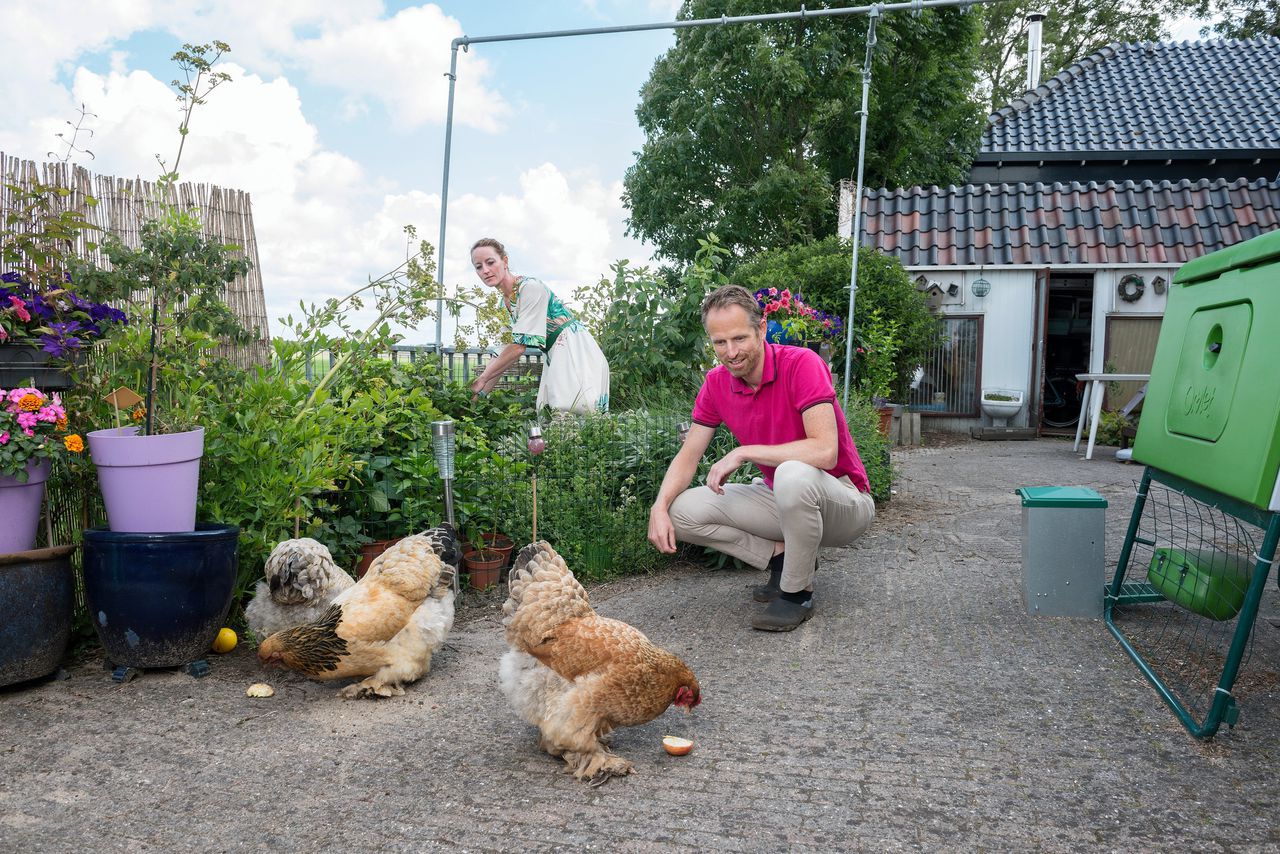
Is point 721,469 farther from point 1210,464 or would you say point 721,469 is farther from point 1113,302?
point 1113,302

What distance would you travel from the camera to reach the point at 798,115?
19.1 meters

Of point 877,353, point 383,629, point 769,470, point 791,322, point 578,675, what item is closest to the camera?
point 578,675

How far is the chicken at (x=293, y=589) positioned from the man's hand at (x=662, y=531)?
1334 mm

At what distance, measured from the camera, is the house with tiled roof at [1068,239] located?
12.3 meters

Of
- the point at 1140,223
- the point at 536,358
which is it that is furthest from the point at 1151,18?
the point at 536,358

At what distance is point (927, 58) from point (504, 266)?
16.2 meters

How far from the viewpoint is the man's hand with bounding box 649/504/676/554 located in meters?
3.70

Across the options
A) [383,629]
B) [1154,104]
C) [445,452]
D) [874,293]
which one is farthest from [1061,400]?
[383,629]

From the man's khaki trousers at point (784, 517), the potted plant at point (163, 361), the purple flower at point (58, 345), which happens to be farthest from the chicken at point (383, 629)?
the purple flower at point (58, 345)

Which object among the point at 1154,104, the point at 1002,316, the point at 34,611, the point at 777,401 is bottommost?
the point at 34,611

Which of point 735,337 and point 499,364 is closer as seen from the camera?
point 735,337

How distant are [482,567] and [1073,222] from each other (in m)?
11.7

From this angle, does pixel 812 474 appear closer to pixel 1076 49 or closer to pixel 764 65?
pixel 764 65

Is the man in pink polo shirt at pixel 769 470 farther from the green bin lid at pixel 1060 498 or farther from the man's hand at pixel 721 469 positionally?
the green bin lid at pixel 1060 498
